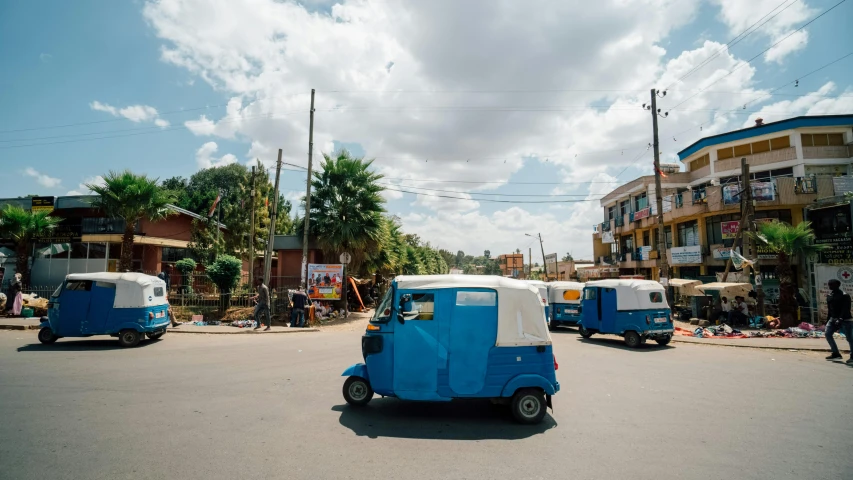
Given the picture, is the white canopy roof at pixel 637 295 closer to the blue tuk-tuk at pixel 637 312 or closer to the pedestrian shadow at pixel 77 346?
the blue tuk-tuk at pixel 637 312

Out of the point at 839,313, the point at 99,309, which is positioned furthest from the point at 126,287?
the point at 839,313

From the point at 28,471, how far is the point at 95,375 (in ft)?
15.7

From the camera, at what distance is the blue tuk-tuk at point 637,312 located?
13.3 metres

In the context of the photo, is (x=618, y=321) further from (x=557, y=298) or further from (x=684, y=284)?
(x=684, y=284)

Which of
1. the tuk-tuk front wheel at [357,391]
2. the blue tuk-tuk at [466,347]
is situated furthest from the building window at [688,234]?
the tuk-tuk front wheel at [357,391]

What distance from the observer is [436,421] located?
5711 millimetres

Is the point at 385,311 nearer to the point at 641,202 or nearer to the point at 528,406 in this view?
the point at 528,406

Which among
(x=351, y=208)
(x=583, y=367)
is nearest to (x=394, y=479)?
(x=583, y=367)

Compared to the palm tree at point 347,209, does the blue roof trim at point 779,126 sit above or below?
above

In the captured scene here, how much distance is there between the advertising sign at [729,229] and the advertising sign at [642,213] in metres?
7.65

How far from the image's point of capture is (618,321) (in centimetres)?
1366

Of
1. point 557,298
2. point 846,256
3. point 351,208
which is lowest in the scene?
point 557,298

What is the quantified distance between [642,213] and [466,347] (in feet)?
116

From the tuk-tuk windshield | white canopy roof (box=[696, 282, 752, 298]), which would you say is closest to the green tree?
the tuk-tuk windshield
